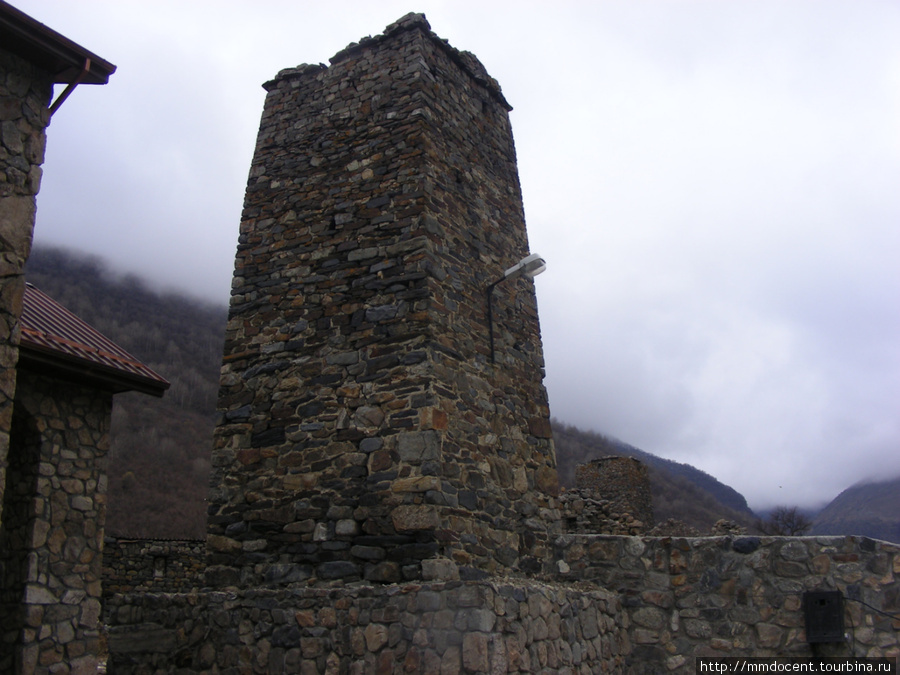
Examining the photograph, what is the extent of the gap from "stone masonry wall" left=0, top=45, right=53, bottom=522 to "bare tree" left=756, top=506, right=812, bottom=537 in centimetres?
2189

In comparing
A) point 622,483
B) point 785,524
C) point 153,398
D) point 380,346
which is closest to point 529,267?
point 380,346

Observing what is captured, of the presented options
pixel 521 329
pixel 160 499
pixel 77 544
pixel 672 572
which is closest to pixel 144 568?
pixel 77 544

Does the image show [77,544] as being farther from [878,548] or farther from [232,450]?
[878,548]

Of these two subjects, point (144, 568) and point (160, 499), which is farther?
point (160, 499)

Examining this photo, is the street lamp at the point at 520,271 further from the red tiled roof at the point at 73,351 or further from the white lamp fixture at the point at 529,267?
the red tiled roof at the point at 73,351

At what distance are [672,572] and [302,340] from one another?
395 centimetres

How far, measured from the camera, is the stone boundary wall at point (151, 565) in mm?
12219

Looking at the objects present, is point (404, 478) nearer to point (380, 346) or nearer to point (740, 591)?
point (380, 346)

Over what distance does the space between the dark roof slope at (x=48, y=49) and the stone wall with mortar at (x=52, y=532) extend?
2808 millimetres

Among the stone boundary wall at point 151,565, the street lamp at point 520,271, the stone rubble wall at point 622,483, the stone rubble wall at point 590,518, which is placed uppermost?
the street lamp at point 520,271

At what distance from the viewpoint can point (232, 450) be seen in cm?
706

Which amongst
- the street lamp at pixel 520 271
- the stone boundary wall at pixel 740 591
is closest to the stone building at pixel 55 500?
the street lamp at pixel 520 271

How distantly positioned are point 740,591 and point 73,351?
6.31 m

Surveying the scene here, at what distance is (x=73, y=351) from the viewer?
702 centimetres
